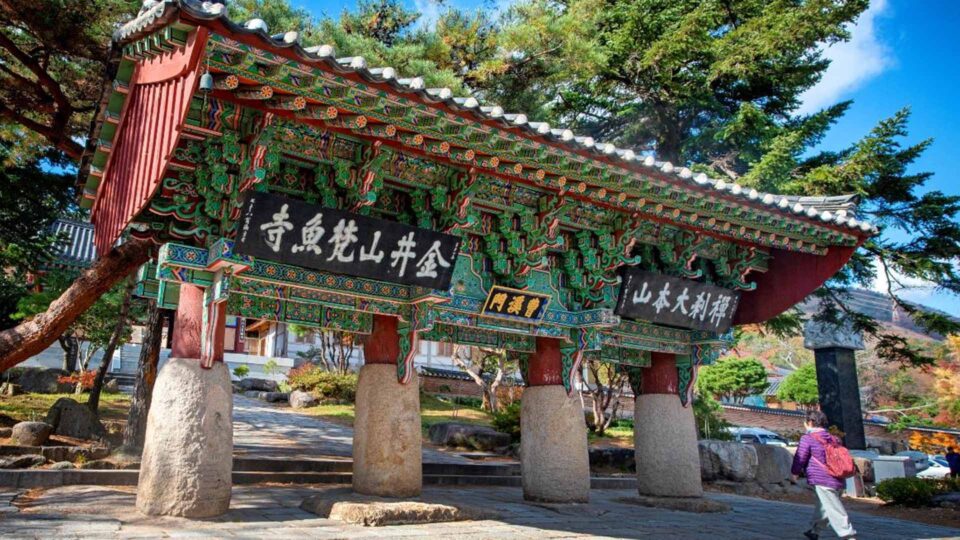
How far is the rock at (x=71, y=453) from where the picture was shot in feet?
33.2

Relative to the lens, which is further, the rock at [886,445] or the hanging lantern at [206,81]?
the rock at [886,445]

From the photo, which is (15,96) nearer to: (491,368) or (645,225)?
(645,225)

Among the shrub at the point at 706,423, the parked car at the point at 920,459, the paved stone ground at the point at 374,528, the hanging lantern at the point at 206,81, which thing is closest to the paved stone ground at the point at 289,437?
the paved stone ground at the point at 374,528

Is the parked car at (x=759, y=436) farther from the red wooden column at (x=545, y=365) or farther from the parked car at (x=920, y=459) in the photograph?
the red wooden column at (x=545, y=365)

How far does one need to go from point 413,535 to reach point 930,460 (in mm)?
28992

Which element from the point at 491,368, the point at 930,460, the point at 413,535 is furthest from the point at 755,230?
the point at 930,460

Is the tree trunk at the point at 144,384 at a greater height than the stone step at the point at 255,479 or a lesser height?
greater

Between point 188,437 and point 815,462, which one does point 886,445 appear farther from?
point 188,437

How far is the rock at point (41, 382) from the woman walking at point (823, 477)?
1895 cm

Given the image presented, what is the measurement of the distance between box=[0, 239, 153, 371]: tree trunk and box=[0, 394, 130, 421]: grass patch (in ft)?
16.6

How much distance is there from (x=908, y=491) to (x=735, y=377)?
958 inches

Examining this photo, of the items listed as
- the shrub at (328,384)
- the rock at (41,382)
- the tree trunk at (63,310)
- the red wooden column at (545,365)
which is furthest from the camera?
the shrub at (328,384)

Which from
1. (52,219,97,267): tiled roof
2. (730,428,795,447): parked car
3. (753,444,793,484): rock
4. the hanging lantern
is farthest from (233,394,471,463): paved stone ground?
(730,428,795,447): parked car

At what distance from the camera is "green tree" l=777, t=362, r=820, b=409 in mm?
37125
